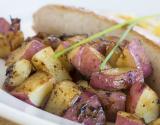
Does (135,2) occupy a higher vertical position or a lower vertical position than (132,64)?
lower

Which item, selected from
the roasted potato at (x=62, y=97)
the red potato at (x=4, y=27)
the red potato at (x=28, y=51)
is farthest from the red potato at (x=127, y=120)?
the red potato at (x=4, y=27)

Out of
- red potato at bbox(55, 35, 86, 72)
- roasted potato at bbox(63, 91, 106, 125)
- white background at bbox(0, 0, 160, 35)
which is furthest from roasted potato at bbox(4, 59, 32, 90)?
white background at bbox(0, 0, 160, 35)

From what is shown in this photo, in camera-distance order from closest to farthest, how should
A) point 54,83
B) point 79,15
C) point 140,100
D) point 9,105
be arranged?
1. point 9,105
2. point 140,100
3. point 54,83
4. point 79,15

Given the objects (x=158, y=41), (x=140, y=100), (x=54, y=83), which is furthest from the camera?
(x=158, y=41)

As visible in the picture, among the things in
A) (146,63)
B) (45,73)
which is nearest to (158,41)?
(146,63)

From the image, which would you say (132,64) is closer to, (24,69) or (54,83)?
(54,83)

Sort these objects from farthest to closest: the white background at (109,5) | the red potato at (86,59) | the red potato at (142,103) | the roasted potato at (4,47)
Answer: the white background at (109,5) → the roasted potato at (4,47) → the red potato at (86,59) → the red potato at (142,103)

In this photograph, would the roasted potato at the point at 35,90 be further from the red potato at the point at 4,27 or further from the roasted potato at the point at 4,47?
the red potato at the point at 4,27

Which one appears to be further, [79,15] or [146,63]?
[79,15]
